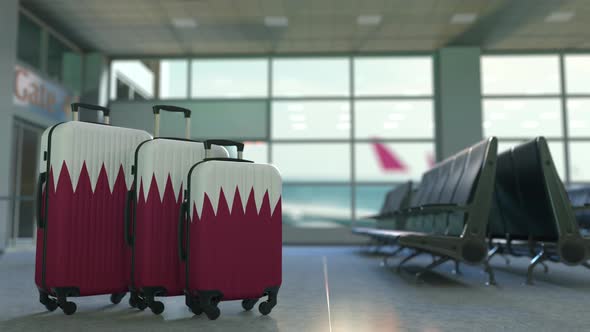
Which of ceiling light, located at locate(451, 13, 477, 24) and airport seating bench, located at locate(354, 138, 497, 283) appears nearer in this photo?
airport seating bench, located at locate(354, 138, 497, 283)

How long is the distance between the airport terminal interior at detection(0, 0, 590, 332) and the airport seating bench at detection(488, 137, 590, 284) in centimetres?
1

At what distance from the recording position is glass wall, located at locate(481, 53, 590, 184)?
398 inches

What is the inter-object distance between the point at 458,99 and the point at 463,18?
175 cm

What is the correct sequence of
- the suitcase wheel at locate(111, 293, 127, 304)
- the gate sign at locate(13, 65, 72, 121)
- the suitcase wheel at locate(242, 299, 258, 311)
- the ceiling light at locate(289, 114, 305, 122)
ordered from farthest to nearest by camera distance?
1. the ceiling light at locate(289, 114, 305, 122)
2. the gate sign at locate(13, 65, 72, 121)
3. the suitcase wheel at locate(111, 293, 127, 304)
4. the suitcase wheel at locate(242, 299, 258, 311)

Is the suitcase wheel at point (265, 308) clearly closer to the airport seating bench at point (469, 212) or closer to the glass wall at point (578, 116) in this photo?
the airport seating bench at point (469, 212)

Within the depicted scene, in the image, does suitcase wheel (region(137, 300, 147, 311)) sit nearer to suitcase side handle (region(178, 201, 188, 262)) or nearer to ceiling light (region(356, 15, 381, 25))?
suitcase side handle (region(178, 201, 188, 262))

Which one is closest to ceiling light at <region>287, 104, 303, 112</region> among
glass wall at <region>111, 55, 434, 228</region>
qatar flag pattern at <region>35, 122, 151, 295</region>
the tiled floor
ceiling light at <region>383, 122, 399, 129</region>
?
glass wall at <region>111, 55, 434, 228</region>

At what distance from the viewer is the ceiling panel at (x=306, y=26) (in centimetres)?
825

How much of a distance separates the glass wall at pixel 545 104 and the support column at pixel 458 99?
39 cm

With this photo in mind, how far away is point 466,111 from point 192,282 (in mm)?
8941

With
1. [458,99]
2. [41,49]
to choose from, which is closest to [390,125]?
[458,99]

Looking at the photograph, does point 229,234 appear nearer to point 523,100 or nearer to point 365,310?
point 365,310

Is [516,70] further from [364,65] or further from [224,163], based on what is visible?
[224,163]

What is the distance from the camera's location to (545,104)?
1022cm
